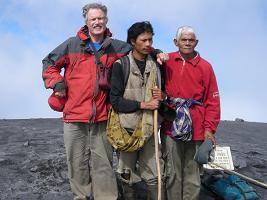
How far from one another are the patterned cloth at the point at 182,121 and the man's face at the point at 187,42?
22.8 inches

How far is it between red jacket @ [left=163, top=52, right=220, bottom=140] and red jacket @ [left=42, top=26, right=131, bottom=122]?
2.23ft

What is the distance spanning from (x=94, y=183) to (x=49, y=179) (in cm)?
212

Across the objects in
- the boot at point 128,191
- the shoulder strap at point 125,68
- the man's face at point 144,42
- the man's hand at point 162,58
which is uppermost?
the man's face at point 144,42

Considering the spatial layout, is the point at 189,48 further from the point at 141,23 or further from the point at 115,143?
the point at 115,143

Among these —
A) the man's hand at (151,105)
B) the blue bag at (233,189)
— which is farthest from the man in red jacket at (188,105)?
the blue bag at (233,189)

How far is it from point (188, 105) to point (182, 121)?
208 millimetres

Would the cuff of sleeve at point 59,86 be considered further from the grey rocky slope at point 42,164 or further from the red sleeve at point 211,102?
the grey rocky slope at point 42,164

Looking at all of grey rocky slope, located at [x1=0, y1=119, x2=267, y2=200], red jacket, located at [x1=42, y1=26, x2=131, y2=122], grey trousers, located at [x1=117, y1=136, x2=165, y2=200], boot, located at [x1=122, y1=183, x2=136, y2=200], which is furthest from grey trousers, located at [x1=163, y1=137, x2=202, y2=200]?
grey rocky slope, located at [x1=0, y1=119, x2=267, y2=200]

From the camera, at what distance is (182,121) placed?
15.8ft

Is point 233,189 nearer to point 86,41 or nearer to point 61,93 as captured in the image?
point 61,93

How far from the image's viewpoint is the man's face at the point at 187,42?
15.7ft

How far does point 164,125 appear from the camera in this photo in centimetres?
501

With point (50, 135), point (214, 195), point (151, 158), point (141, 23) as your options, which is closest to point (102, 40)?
point (141, 23)

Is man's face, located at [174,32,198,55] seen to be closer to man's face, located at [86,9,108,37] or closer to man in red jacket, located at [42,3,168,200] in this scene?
man in red jacket, located at [42,3,168,200]
